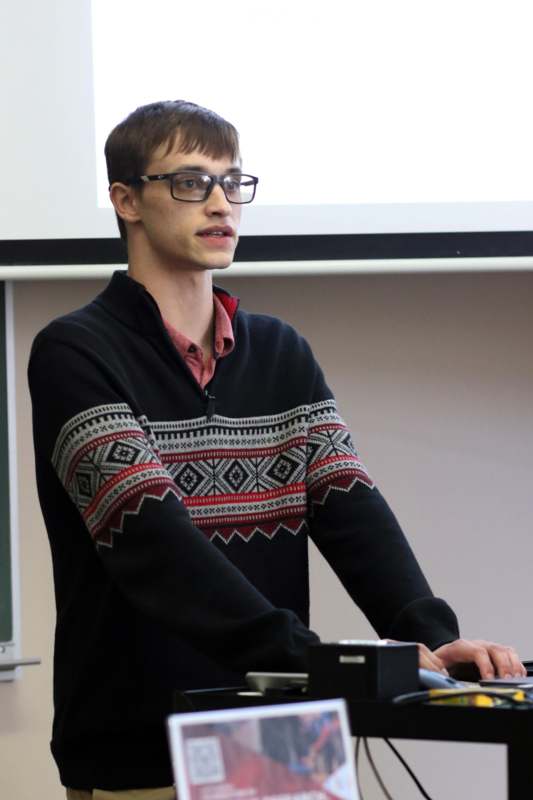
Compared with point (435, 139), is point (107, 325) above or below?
below

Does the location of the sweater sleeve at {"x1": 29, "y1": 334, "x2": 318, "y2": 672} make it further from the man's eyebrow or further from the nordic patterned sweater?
the man's eyebrow

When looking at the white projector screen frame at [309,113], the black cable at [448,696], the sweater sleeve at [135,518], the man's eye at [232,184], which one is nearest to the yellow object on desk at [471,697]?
the black cable at [448,696]

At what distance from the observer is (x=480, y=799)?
2984mm

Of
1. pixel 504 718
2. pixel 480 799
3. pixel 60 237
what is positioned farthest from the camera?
pixel 480 799

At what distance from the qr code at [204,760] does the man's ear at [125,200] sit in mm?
1186

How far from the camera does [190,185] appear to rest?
1827 millimetres

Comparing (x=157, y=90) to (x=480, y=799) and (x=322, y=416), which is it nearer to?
(x=322, y=416)

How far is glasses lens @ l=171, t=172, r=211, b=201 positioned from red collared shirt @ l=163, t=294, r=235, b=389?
6.9 inches

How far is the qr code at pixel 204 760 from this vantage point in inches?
31.9

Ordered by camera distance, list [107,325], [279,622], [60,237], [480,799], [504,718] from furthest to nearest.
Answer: [480,799]
[60,237]
[107,325]
[279,622]
[504,718]

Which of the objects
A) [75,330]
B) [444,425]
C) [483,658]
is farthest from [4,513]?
[483,658]

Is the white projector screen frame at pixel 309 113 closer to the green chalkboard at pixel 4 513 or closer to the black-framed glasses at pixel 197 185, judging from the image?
the green chalkboard at pixel 4 513

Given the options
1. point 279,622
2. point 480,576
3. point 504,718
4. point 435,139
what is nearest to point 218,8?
point 435,139

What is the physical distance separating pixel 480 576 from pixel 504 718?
6.42ft
